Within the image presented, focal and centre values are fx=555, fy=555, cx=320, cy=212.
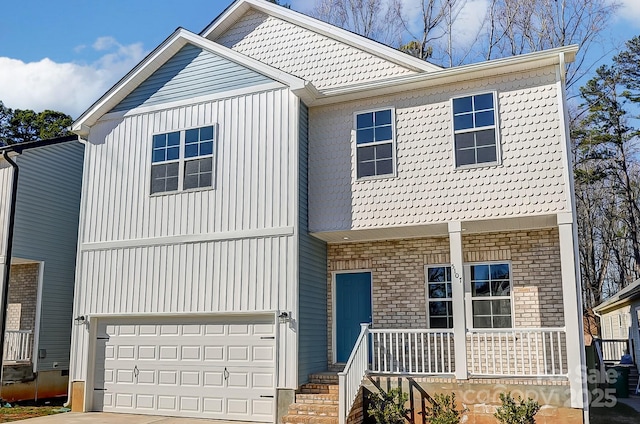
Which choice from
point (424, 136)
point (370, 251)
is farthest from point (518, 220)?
point (370, 251)

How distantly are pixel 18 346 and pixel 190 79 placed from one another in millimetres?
8898

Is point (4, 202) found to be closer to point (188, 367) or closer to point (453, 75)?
point (188, 367)

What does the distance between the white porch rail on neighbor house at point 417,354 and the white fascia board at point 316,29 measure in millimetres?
5458

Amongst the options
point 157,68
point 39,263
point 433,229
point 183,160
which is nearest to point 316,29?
point 157,68

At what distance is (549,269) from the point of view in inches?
415

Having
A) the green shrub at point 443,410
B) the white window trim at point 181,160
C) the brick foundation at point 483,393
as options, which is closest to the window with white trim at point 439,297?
the brick foundation at point 483,393

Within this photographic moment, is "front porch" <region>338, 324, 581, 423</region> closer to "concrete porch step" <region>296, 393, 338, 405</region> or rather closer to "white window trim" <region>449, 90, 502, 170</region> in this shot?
"concrete porch step" <region>296, 393, 338, 405</region>

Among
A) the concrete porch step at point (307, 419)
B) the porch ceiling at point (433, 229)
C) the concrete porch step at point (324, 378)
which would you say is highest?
the porch ceiling at point (433, 229)

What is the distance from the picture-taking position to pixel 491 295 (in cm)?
1091

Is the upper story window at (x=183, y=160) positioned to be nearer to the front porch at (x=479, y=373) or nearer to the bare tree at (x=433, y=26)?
the front porch at (x=479, y=373)

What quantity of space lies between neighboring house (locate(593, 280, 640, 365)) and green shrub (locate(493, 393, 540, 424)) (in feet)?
28.9

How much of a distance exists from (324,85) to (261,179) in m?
3.11

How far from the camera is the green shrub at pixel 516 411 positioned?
28.3 feet

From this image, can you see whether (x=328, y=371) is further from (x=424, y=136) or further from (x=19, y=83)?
(x=19, y=83)
